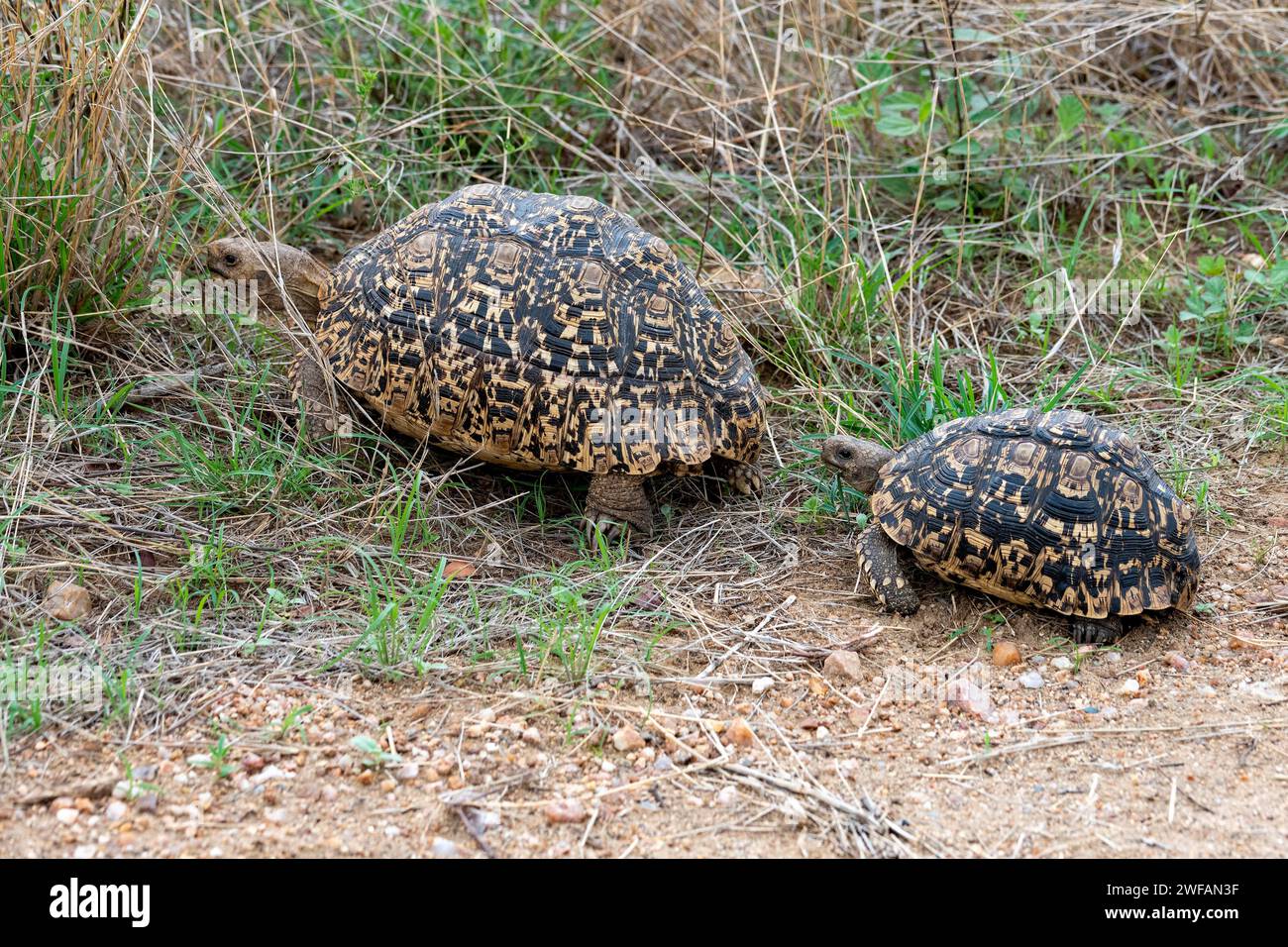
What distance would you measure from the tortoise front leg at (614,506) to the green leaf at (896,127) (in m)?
2.55

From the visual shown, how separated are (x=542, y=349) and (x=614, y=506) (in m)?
0.61

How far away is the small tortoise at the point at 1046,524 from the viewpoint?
11.8ft

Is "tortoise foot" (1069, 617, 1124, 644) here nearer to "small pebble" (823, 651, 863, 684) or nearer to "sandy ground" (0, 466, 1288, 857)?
"sandy ground" (0, 466, 1288, 857)

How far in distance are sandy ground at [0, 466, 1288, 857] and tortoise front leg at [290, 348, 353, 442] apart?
1.28m

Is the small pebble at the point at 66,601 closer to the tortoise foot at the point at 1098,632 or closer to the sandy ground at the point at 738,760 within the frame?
the sandy ground at the point at 738,760

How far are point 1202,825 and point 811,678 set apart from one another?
1091mm

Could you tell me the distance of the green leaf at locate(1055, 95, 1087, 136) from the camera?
5.85 meters

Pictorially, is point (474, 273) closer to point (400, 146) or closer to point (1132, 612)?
point (400, 146)

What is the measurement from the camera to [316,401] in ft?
14.2

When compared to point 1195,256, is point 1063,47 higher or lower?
higher

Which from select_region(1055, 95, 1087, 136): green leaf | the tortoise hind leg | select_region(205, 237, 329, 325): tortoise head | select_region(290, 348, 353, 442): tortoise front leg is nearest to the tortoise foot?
the tortoise hind leg

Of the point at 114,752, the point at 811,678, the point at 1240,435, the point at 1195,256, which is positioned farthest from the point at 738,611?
the point at 1195,256

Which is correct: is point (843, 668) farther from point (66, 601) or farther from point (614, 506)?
point (66, 601)

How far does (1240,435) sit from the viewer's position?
469 cm
